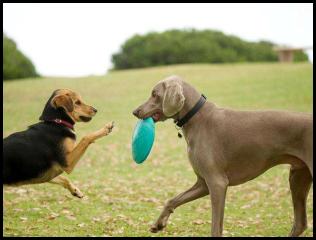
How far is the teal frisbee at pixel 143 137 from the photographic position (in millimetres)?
7469

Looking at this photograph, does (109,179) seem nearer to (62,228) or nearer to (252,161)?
(62,228)

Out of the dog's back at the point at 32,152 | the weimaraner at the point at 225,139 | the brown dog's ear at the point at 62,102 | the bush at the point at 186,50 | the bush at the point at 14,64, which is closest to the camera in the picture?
the weimaraner at the point at 225,139

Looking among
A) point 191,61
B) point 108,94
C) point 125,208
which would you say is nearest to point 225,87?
point 108,94

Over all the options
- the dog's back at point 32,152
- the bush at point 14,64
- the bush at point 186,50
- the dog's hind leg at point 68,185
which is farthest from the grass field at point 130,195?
the bush at point 186,50

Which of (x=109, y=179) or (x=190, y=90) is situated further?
(x=109, y=179)

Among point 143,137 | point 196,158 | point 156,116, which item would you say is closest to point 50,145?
point 143,137

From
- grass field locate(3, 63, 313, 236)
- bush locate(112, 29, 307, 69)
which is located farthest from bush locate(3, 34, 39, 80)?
grass field locate(3, 63, 313, 236)

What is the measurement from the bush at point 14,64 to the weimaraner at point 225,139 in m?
40.0

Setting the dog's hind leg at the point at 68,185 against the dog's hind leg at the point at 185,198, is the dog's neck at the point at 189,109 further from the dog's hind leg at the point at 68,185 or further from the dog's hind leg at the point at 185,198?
the dog's hind leg at the point at 68,185

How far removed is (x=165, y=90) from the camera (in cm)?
716

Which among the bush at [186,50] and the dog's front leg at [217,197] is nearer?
the dog's front leg at [217,197]

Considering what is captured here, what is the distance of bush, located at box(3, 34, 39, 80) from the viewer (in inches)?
1809

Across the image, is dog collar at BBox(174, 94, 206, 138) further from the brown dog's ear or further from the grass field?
the grass field

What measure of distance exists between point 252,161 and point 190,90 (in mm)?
1163
